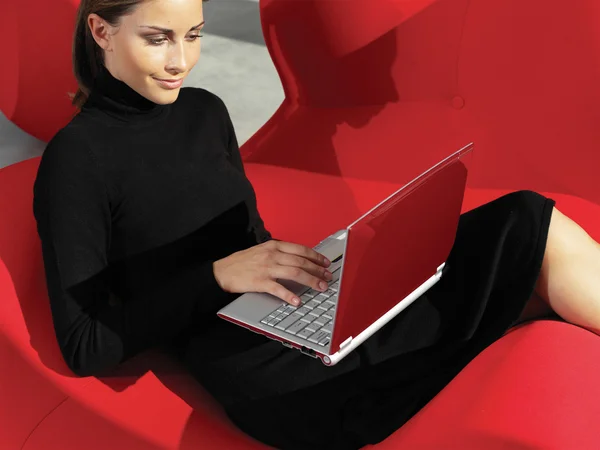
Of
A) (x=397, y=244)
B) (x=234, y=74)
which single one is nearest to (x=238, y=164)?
(x=397, y=244)

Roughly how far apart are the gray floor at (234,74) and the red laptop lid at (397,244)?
5.38ft

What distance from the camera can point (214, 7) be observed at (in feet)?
12.7

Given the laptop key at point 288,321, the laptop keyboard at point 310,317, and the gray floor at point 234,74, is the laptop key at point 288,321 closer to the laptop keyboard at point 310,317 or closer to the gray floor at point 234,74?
the laptop keyboard at point 310,317

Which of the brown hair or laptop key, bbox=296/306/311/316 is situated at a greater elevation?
the brown hair

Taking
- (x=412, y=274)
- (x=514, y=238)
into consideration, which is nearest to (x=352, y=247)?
(x=412, y=274)

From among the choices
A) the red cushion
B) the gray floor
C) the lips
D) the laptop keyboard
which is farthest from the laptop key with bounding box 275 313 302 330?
the gray floor

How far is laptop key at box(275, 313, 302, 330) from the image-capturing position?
124 centimetres

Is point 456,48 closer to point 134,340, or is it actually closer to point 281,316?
point 281,316

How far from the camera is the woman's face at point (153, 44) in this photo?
1238 mm

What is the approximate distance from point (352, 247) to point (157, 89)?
1.47 ft

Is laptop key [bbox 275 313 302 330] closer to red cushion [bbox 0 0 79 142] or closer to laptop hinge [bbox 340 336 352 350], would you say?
laptop hinge [bbox 340 336 352 350]

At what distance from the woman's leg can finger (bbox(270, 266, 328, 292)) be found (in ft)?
1.11

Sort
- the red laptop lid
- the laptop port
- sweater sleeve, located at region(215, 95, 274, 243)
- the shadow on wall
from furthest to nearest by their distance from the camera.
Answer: the shadow on wall, sweater sleeve, located at region(215, 95, 274, 243), the laptop port, the red laptop lid

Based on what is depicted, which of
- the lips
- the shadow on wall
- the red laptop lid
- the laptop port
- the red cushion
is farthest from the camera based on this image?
the shadow on wall
